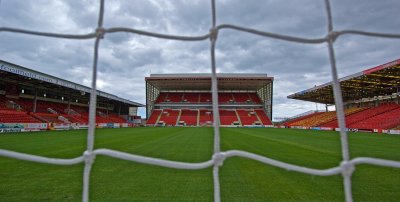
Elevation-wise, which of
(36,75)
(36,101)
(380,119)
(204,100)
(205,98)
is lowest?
(380,119)

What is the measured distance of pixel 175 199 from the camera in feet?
8.63

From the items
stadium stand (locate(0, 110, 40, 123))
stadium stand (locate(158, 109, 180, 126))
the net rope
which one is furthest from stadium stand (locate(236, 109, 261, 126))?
the net rope

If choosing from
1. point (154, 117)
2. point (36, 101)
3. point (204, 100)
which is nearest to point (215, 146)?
point (36, 101)

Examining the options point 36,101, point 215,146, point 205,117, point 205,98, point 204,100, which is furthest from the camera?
point 205,98

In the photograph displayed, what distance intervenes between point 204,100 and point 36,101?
24279mm

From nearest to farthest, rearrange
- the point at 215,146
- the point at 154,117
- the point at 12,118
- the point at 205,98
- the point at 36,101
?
1. the point at 215,146
2. the point at 12,118
3. the point at 36,101
4. the point at 154,117
5. the point at 205,98

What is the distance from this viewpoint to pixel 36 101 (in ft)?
77.3

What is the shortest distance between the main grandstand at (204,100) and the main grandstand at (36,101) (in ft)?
28.6

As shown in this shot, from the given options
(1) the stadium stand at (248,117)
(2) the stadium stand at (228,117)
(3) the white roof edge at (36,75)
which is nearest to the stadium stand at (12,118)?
(3) the white roof edge at (36,75)

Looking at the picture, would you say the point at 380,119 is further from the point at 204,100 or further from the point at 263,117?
the point at 204,100

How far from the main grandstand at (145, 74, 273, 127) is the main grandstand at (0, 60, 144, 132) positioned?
8711mm

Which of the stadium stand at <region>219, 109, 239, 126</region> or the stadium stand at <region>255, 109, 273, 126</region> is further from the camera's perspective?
the stadium stand at <region>255, 109, 273, 126</region>

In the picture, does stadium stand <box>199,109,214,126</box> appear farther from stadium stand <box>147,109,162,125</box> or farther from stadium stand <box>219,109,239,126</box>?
stadium stand <box>147,109,162,125</box>

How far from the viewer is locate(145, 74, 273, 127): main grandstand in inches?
1474
